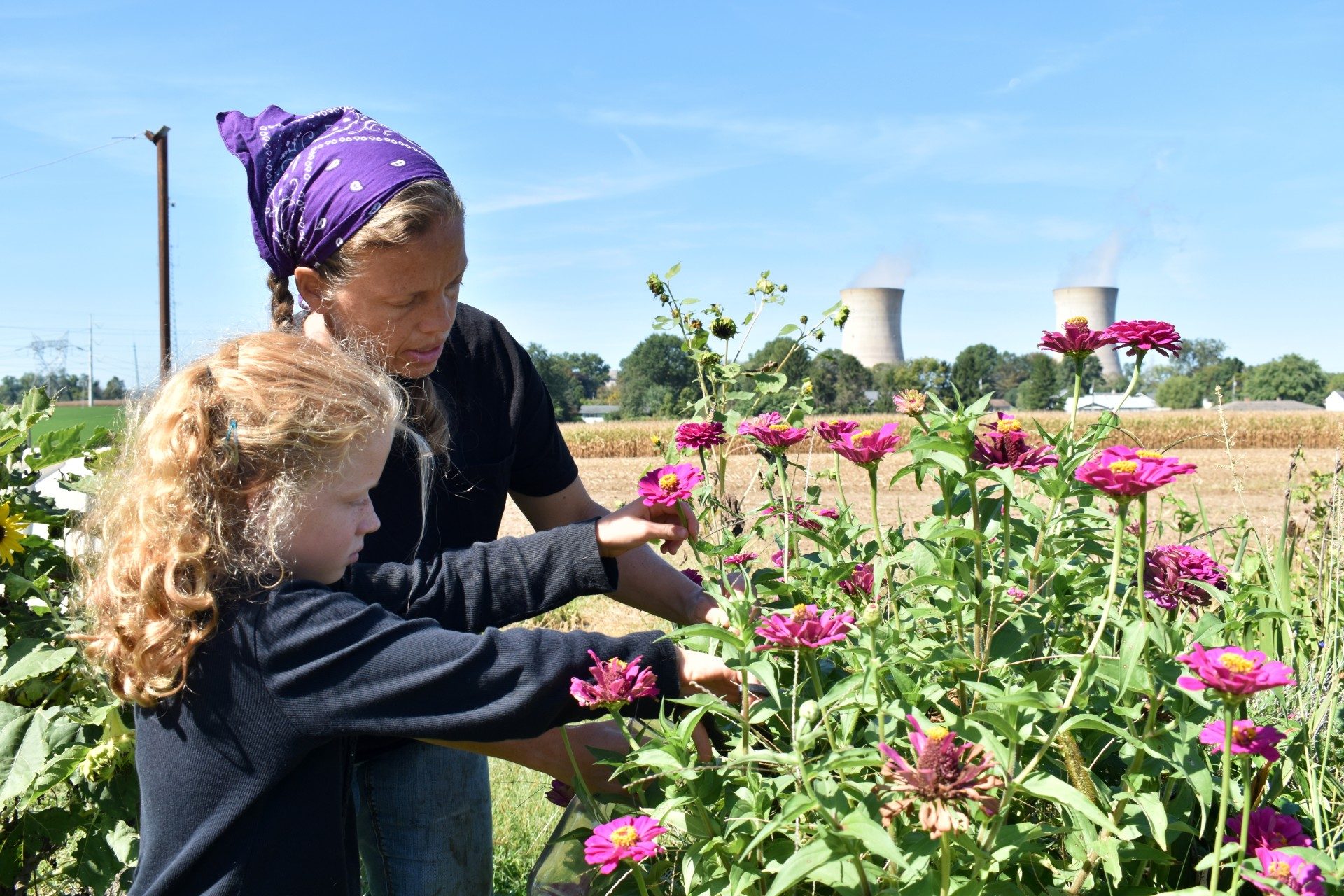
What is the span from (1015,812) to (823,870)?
0.42 m

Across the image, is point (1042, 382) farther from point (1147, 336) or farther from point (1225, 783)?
point (1225, 783)

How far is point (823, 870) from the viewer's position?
1.10 meters

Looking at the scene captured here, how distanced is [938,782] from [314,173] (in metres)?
1.44

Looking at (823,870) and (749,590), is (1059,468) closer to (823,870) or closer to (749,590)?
(749,590)

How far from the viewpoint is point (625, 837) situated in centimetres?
115

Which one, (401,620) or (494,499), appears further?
(494,499)

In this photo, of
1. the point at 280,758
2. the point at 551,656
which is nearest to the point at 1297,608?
the point at 551,656

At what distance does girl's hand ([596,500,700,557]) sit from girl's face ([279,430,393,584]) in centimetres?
36

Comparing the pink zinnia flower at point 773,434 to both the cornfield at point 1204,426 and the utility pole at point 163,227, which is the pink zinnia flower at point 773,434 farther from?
the cornfield at point 1204,426

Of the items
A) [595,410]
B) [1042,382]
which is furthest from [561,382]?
[1042,382]

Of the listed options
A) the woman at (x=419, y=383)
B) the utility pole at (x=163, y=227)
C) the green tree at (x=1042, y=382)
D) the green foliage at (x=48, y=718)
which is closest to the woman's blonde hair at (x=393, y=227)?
the woman at (x=419, y=383)

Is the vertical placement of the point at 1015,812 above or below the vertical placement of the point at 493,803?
above

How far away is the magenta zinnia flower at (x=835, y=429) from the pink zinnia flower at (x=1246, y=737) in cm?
57

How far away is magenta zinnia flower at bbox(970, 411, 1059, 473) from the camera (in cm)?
127
